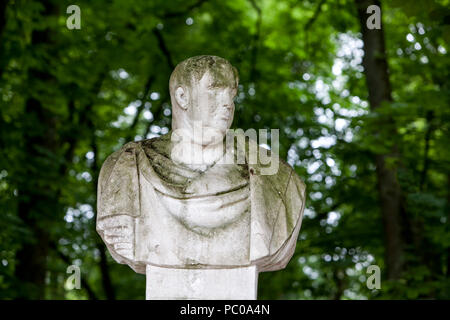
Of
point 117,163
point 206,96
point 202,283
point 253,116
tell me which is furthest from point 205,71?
point 253,116

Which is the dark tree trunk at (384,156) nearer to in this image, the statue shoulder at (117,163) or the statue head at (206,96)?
the statue head at (206,96)

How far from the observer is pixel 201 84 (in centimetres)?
639

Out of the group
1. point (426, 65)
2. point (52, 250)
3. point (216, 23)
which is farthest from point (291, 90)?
point (52, 250)

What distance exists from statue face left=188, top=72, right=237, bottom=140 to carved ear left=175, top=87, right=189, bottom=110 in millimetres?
51

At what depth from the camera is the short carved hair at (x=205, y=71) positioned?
6.40 m

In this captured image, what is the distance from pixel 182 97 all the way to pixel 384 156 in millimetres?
6385

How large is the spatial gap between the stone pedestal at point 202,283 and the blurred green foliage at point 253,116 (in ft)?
16.7

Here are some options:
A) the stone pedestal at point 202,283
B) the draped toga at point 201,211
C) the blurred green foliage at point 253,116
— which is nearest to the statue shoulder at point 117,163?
the draped toga at point 201,211

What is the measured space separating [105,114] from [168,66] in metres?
1.91

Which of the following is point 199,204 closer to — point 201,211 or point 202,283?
point 201,211

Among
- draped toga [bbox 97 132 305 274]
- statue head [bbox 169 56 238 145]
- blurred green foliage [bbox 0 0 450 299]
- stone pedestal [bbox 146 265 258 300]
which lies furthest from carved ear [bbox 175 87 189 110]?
A: blurred green foliage [bbox 0 0 450 299]

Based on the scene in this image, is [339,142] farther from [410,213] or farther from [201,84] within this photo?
[201,84]

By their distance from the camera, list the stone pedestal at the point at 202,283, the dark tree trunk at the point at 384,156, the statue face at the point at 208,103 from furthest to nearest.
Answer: the dark tree trunk at the point at 384,156, the statue face at the point at 208,103, the stone pedestal at the point at 202,283

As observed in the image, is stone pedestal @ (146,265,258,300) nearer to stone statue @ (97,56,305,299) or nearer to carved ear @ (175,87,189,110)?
stone statue @ (97,56,305,299)
